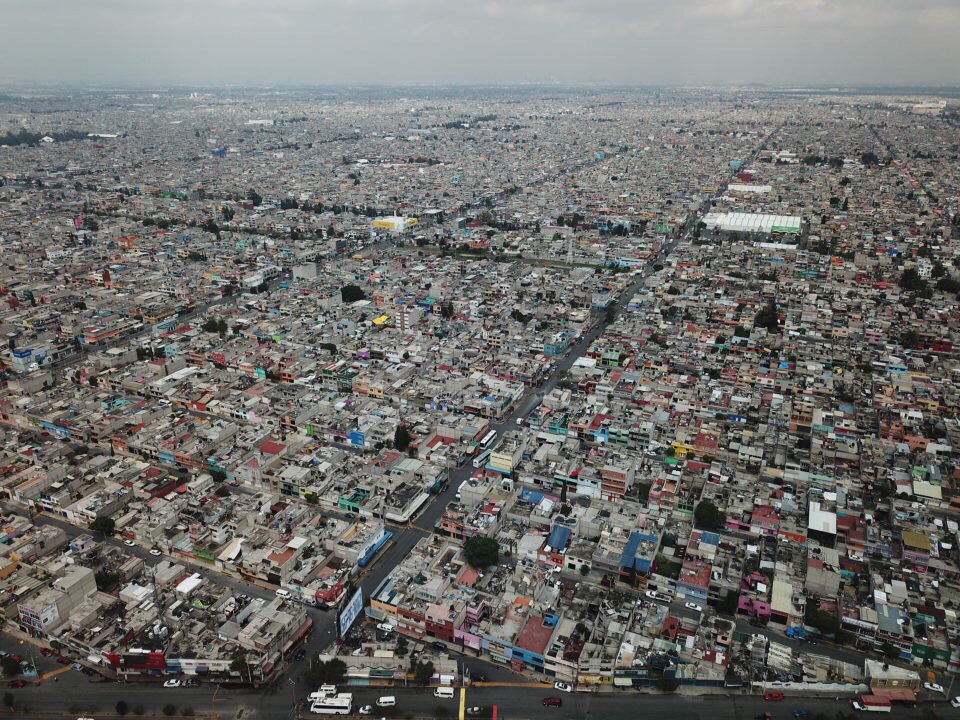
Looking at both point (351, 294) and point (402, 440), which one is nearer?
point (402, 440)

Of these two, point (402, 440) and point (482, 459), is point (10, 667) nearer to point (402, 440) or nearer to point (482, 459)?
point (402, 440)

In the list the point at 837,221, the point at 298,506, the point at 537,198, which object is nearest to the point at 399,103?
the point at 537,198

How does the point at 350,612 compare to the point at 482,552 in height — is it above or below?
below

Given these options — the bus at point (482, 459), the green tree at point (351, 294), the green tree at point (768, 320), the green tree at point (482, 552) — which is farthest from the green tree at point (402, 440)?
the green tree at point (768, 320)

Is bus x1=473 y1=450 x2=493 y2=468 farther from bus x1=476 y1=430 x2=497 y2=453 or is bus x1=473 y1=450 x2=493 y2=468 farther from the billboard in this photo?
the billboard

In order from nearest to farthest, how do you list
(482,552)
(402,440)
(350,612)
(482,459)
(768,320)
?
(350,612) < (482,552) < (482,459) < (402,440) < (768,320)

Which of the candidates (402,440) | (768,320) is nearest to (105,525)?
(402,440)
